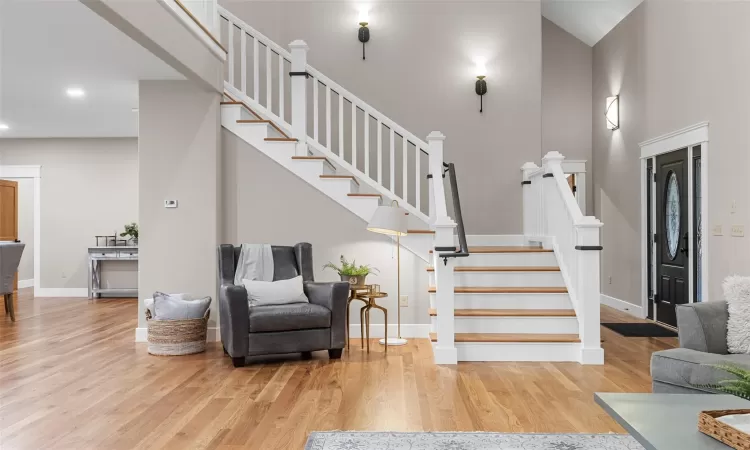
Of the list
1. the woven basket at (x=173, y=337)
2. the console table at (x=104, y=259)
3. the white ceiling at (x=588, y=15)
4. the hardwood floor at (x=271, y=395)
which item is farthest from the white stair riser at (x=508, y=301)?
the console table at (x=104, y=259)

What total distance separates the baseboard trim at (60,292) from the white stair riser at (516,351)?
7.40m

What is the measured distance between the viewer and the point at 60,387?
4.32 metres

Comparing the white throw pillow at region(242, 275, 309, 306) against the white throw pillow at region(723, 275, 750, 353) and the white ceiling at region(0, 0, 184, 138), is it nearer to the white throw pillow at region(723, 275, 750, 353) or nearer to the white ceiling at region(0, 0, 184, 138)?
the white ceiling at region(0, 0, 184, 138)

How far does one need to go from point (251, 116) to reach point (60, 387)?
3258mm

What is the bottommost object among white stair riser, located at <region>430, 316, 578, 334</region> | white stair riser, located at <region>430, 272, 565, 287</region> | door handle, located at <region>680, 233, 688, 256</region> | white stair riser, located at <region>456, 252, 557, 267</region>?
white stair riser, located at <region>430, 316, 578, 334</region>

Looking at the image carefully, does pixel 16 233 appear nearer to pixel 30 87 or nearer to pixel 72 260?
pixel 72 260

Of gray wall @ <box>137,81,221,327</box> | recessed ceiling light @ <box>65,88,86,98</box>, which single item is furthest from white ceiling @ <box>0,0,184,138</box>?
gray wall @ <box>137,81,221,327</box>

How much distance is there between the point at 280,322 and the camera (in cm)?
502

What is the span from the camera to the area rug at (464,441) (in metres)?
3.07

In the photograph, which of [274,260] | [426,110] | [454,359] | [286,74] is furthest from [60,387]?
[426,110]

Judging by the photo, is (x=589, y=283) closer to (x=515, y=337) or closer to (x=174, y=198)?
(x=515, y=337)

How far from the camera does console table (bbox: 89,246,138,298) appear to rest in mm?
9739

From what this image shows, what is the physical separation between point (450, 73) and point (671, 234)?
306 cm

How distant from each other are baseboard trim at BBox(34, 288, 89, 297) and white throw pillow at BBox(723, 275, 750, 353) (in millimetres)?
9409
